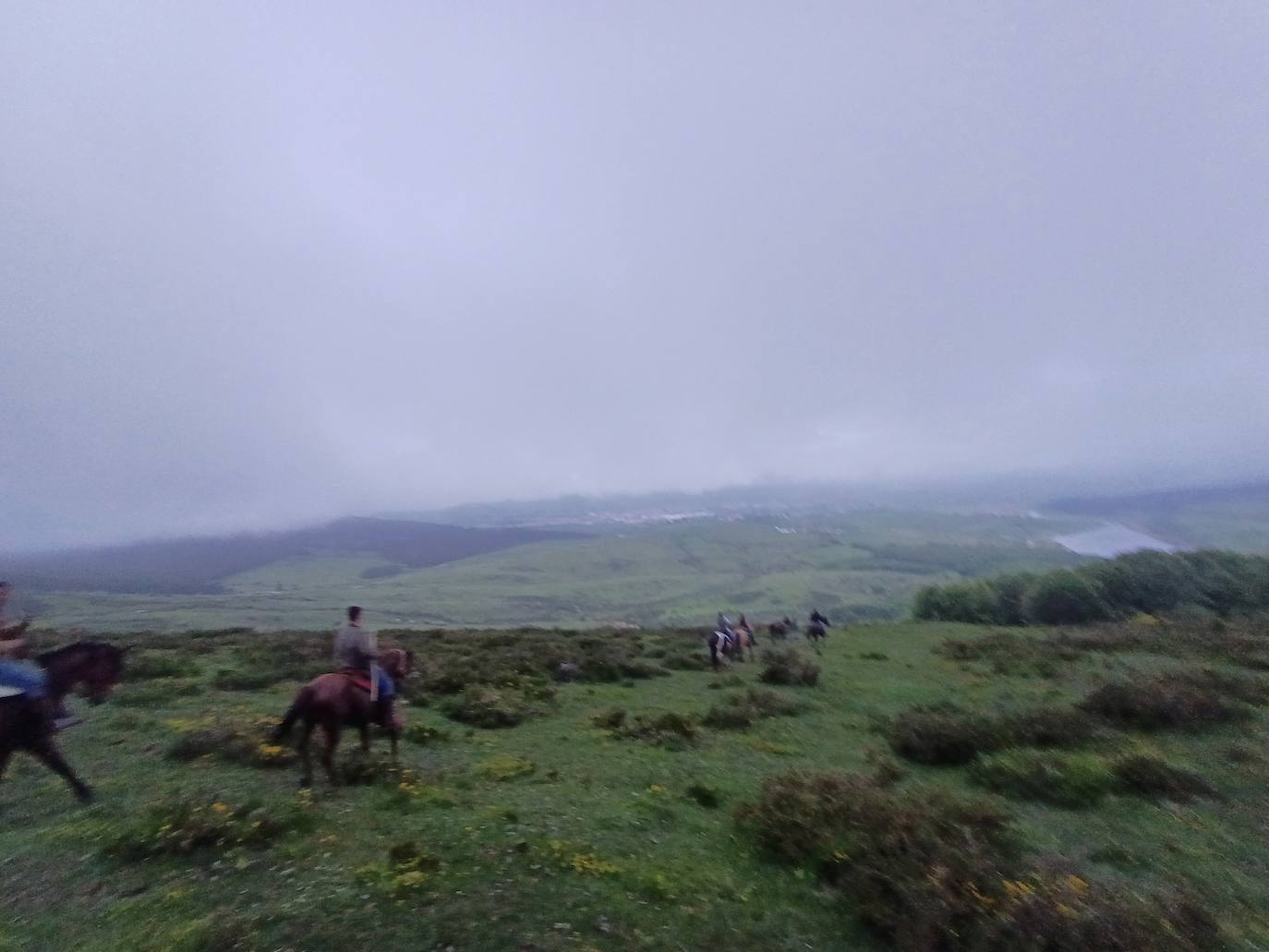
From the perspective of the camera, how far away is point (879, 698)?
22531mm

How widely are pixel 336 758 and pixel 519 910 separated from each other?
7.12 m

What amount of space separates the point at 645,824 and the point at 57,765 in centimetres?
951


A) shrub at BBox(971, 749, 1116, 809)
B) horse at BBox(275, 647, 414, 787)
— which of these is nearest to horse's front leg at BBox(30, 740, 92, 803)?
horse at BBox(275, 647, 414, 787)

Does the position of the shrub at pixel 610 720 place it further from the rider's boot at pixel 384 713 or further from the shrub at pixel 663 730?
the rider's boot at pixel 384 713

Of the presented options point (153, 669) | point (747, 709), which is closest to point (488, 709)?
point (747, 709)

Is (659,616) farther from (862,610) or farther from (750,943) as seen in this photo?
(750,943)

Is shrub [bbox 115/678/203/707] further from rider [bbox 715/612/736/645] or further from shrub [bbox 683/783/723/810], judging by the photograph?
rider [bbox 715/612/736/645]

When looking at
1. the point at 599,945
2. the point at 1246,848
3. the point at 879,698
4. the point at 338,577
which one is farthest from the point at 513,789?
the point at 338,577

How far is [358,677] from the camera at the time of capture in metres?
12.1

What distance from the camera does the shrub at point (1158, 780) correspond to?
479 inches

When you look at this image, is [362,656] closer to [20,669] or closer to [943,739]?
[20,669]

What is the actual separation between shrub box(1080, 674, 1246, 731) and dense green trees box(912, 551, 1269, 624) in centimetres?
3666

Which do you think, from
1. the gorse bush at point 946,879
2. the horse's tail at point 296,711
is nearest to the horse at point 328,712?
the horse's tail at point 296,711

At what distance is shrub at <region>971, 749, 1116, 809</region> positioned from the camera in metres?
12.2
